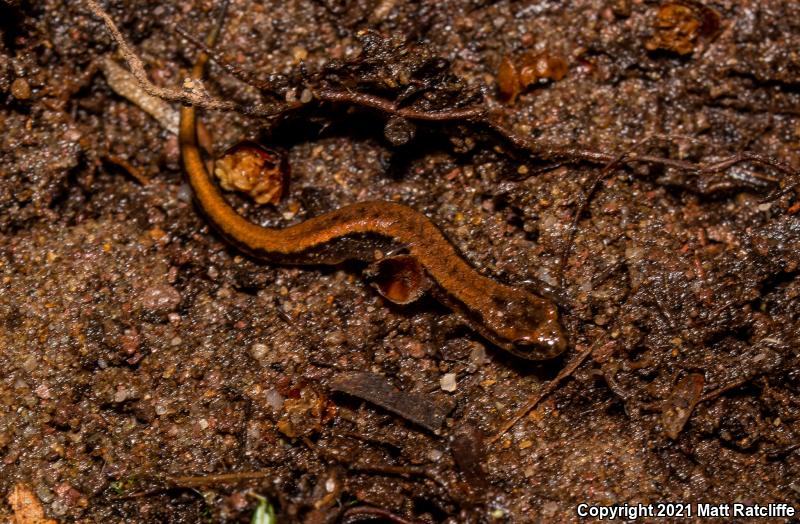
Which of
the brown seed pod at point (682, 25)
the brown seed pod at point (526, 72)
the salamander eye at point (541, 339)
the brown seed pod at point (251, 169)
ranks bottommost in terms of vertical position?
the salamander eye at point (541, 339)

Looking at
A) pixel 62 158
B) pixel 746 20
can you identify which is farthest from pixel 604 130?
pixel 62 158

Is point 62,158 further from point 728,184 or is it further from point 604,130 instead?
point 728,184

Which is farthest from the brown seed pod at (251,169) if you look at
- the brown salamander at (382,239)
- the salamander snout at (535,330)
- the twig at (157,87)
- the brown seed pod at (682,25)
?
the brown seed pod at (682,25)

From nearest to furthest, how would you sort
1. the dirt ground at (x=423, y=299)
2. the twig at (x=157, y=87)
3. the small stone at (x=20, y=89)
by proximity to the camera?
1. the dirt ground at (x=423, y=299)
2. the twig at (x=157, y=87)
3. the small stone at (x=20, y=89)

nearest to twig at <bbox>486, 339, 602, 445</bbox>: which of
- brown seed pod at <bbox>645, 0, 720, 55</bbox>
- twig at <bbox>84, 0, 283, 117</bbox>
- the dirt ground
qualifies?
the dirt ground

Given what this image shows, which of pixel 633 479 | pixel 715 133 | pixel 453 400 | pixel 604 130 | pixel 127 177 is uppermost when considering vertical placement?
pixel 127 177

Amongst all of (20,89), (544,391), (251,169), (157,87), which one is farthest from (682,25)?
(20,89)

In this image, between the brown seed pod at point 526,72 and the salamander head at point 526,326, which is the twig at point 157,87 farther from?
the salamander head at point 526,326

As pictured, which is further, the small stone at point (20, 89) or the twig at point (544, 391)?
the small stone at point (20, 89)
